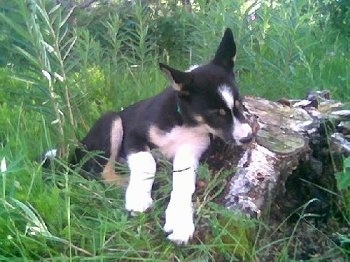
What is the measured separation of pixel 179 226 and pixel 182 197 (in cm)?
24

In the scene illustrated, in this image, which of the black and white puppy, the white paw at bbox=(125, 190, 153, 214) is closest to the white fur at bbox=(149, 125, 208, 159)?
the black and white puppy

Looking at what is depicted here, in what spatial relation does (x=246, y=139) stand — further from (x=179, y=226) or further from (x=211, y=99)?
(x=179, y=226)

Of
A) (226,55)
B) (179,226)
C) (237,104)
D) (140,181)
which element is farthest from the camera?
(226,55)

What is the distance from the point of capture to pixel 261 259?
359 centimetres

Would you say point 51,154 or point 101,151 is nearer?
point 51,154

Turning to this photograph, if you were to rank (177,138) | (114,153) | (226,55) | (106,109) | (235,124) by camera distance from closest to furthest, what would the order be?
(235,124), (177,138), (226,55), (114,153), (106,109)

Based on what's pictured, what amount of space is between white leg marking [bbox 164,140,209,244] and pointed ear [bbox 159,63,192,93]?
335 mm

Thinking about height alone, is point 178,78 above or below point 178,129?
above

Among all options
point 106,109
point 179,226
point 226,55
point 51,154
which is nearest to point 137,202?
point 179,226

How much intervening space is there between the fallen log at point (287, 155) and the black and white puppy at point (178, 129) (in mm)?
141

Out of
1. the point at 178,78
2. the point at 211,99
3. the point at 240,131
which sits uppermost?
the point at 178,78

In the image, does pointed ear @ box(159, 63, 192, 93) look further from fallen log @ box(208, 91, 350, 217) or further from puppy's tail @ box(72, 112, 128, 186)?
puppy's tail @ box(72, 112, 128, 186)

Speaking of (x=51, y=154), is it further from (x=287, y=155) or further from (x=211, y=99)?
(x=287, y=155)

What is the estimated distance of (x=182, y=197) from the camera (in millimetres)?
3773
